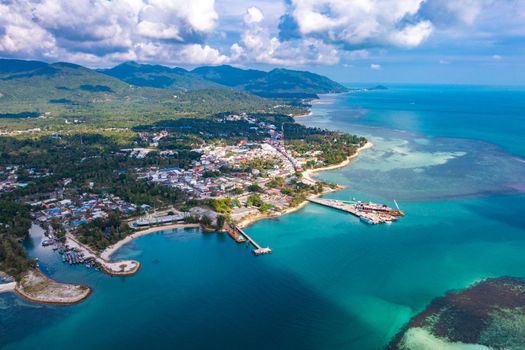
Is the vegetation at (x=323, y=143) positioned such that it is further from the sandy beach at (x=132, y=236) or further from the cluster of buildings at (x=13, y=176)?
the cluster of buildings at (x=13, y=176)

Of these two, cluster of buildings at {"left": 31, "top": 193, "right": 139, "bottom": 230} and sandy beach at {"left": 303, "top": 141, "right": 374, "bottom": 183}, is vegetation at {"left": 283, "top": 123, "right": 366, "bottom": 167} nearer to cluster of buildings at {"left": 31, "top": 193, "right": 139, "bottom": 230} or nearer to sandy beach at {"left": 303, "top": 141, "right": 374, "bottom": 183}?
sandy beach at {"left": 303, "top": 141, "right": 374, "bottom": 183}

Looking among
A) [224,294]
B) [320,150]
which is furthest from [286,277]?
[320,150]

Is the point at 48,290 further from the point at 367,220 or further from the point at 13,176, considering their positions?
the point at 13,176

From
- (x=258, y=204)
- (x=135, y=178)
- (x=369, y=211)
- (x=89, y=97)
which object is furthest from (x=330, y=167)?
(x=89, y=97)

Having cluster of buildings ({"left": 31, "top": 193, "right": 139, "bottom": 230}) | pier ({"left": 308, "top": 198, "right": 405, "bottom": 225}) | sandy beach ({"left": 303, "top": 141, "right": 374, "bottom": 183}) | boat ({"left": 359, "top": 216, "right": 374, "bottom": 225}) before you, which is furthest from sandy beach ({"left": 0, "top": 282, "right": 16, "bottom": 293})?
sandy beach ({"left": 303, "top": 141, "right": 374, "bottom": 183})

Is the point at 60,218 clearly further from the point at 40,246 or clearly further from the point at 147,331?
the point at 147,331
